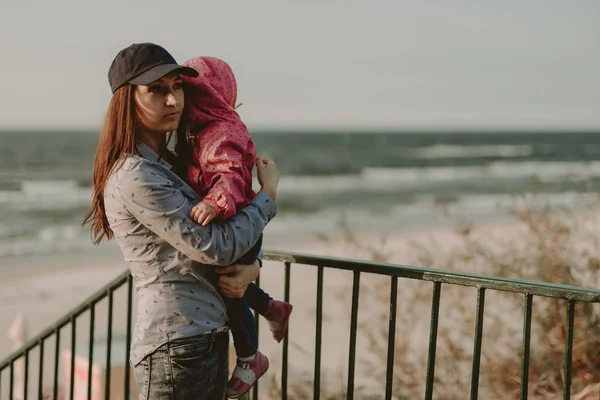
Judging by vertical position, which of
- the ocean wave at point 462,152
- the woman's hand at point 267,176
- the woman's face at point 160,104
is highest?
the ocean wave at point 462,152

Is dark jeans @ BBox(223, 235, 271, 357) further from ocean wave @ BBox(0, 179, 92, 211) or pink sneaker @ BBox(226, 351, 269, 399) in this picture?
ocean wave @ BBox(0, 179, 92, 211)

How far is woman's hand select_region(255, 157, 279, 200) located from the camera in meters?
2.46

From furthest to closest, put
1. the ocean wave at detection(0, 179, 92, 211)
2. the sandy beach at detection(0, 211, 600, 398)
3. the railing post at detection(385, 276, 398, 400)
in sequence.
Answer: the ocean wave at detection(0, 179, 92, 211) < the sandy beach at detection(0, 211, 600, 398) < the railing post at detection(385, 276, 398, 400)

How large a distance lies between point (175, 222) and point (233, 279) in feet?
1.03

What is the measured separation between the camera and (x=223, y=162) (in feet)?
7.45

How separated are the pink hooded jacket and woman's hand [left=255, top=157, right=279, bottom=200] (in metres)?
0.05

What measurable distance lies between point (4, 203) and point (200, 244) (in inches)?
997

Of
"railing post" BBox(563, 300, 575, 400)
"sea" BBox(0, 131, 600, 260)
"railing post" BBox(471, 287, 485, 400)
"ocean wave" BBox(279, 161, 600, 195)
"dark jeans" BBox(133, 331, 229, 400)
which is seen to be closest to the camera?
"dark jeans" BBox(133, 331, 229, 400)

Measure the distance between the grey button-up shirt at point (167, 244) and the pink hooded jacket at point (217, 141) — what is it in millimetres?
70

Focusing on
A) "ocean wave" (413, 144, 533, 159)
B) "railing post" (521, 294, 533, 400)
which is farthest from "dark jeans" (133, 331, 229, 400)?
"ocean wave" (413, 144, 533, 159)

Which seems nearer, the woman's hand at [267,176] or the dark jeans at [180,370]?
the dark jeans at [180,370]

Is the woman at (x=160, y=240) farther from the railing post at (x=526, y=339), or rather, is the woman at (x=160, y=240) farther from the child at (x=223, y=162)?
the railing post at (x=526, y=339)

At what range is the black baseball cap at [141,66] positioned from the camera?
224 cm

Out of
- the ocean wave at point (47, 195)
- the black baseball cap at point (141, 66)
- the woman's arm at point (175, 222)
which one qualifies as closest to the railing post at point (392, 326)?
the woman's arm at point (175, 222)
